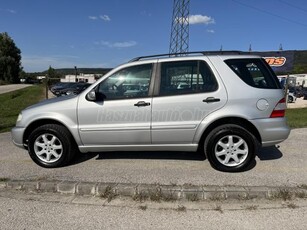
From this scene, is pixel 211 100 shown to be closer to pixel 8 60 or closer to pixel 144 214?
pixel 144 214

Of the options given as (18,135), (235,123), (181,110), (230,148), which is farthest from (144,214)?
(18,135)

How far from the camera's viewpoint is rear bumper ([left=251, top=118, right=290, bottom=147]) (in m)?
4.61

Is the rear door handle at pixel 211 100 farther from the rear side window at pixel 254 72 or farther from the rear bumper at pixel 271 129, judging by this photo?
the rear bumper at pixel 271 129

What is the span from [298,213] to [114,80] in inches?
122

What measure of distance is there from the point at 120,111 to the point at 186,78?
1.13 m

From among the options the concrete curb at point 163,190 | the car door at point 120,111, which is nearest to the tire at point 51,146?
the car door at point 120,111

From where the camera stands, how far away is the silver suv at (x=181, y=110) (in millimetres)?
4598

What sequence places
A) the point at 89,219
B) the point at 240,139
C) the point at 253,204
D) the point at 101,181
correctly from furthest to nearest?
1. the point at 240,139
2. the point at 101,181
3. the point at 253,204
4. the point at 89,219

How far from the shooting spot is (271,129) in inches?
182

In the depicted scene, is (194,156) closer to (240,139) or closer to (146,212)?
(240,139)

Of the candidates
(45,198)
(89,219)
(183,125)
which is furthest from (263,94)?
(45,198)

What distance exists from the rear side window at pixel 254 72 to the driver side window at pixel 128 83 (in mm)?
1291

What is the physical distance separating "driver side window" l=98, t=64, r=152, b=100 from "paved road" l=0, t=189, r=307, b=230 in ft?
5.48

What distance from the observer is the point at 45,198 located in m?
3.90
